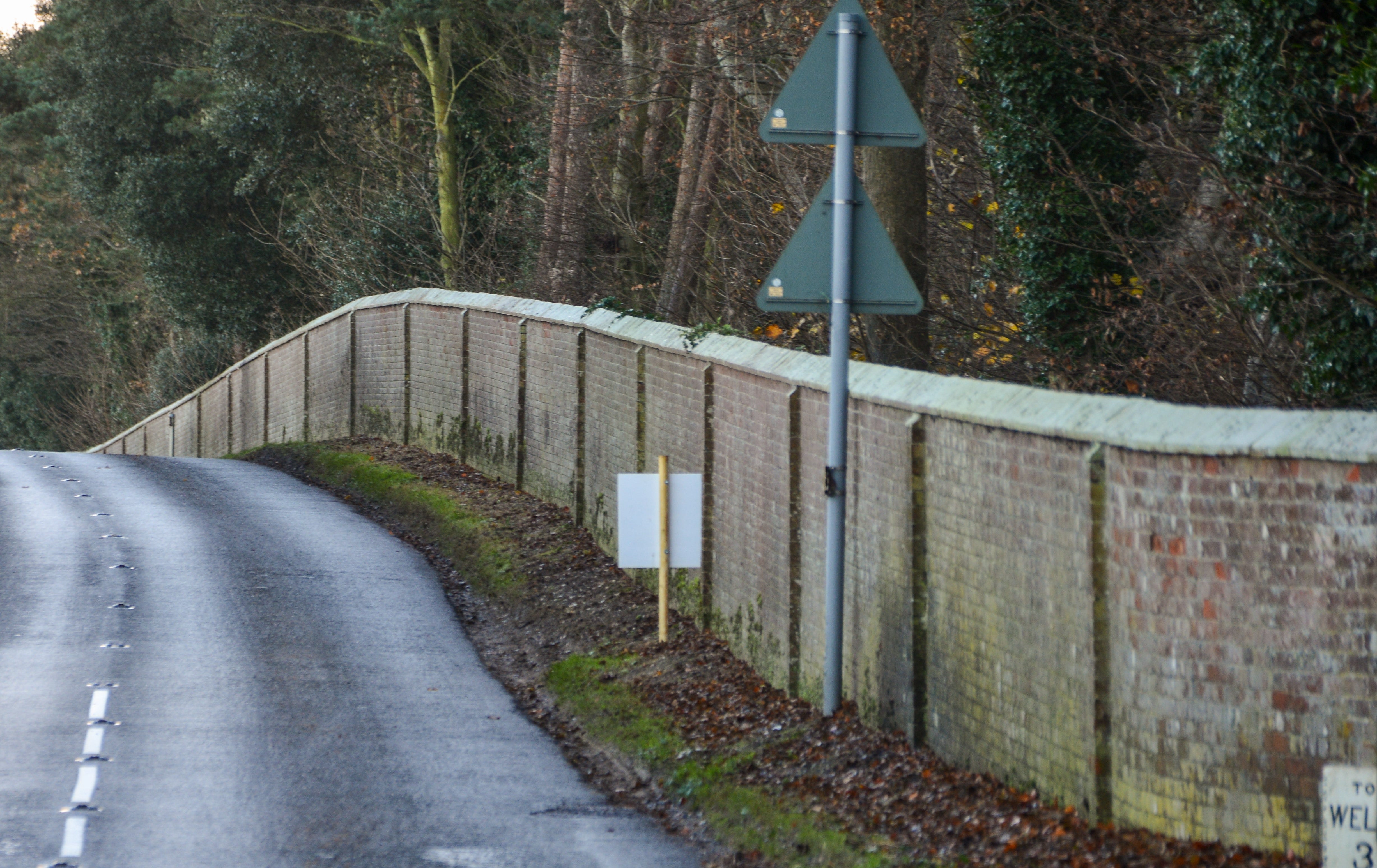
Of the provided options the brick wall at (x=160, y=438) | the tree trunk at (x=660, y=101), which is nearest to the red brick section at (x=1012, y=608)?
the tree trunk at (x=660, y=101)

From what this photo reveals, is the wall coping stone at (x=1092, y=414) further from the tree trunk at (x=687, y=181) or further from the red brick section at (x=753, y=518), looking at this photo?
the tree trunk at (x=687, y=181)

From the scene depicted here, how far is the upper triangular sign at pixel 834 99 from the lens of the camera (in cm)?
862

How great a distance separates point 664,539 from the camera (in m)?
11.7

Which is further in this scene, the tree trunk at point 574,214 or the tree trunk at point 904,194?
the tree trunk at point 574,214

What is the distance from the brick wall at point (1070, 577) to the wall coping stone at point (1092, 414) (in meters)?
0.02

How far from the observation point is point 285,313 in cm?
4397

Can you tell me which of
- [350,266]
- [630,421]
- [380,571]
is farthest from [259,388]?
[630,421]

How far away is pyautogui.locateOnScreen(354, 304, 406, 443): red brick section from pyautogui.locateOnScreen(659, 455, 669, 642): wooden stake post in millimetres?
13661

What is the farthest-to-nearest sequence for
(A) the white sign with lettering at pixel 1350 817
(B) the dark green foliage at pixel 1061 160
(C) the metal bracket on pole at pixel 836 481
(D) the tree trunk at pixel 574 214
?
(D) the tree trunk at pixel 574 214 < (B) the dark green foliage at pixel 1061 160 < (C) the metal bracket on pole at pixel 836 481 < (A) the white sign with lettering at pixel 1350 817

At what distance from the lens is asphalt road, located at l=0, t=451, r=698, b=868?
8227 mm

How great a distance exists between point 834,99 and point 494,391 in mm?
12387

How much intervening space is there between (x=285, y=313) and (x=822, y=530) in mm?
36241

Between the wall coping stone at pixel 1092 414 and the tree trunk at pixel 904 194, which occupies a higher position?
the tree trunk at pixel 904 194

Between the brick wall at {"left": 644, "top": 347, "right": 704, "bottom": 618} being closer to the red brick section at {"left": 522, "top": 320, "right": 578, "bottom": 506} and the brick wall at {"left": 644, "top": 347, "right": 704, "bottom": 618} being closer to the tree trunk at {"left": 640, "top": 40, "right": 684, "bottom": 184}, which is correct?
the red brick section at {"left": 522, "top": 320, "right": 578, "bottom": 506}
